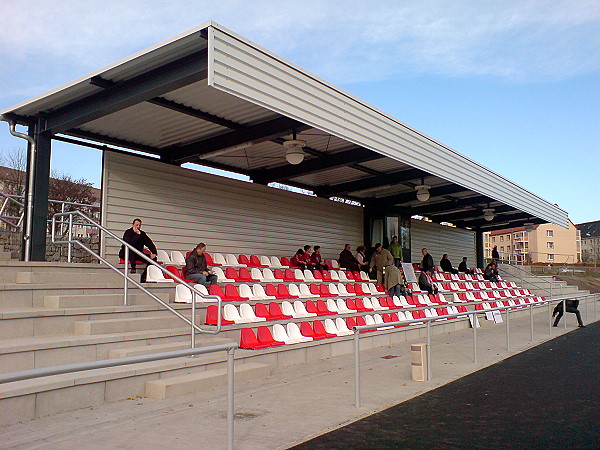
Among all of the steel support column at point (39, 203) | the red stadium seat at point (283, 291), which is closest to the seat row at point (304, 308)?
the red stadium seat at point (283, 291)

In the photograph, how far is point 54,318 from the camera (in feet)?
23.6

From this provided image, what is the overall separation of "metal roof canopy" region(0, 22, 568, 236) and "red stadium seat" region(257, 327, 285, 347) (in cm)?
364

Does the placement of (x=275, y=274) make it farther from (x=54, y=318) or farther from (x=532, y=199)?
(x=532, y=199)

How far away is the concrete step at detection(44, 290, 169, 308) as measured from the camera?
7.75m

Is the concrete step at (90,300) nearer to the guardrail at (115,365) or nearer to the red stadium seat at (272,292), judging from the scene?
the red stadium seat at (272,292)

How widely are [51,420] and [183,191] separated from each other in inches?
334

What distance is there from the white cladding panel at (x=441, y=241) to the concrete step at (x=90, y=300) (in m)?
16.1

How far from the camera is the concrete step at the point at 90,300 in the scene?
7.75 metres

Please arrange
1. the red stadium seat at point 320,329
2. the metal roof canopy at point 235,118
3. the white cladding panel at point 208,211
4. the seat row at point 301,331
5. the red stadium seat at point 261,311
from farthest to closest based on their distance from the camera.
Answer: the white cladding panel at point 208,211, the red stadium seat at point 320,329, the red stadium seat at point 261,311, the seat row at point 301,331, the metal roof canopy at point 235,118

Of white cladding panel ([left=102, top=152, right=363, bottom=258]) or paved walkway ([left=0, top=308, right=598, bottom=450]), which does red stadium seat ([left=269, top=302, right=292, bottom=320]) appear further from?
white cladding panel ([left=102, top=152, right=363, bottom=258])

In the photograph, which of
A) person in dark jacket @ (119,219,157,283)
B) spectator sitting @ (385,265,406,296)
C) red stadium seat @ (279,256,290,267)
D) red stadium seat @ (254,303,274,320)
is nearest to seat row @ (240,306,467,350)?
red stadium seat @ (254,303,274,320)

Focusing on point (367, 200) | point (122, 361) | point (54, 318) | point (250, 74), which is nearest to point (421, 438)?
point (122, 361)

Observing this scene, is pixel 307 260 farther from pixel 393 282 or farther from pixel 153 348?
pixel 153 348

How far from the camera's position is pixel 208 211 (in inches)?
553
